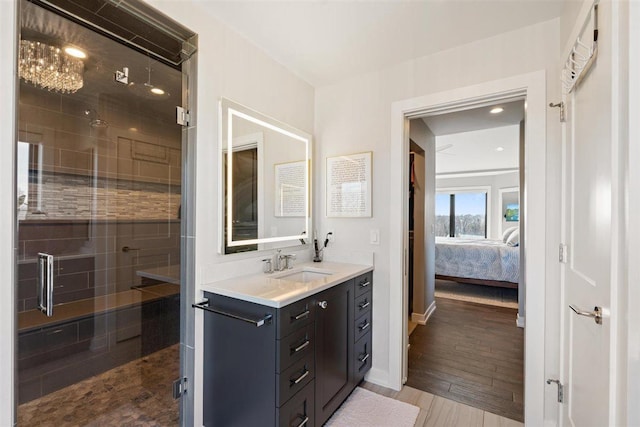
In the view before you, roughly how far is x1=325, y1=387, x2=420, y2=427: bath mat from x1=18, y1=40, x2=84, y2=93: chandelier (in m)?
2.49

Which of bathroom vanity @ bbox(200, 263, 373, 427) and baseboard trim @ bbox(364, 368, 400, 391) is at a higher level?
bathroom vanity @ bbox(200, 263, 373, 427)

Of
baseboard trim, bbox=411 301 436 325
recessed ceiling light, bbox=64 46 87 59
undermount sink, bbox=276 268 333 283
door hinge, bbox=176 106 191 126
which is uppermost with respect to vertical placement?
recessed ceiling light, bbox=64 46 87 59

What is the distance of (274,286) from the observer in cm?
171

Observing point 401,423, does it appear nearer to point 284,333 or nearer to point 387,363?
point 387,363

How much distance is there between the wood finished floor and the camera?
6.97 feet

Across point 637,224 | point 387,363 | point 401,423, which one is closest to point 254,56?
point 637,224

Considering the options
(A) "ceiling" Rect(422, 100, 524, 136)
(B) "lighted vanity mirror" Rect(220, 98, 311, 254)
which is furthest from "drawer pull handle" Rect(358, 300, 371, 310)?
(A) "ceiling" Rect(422, 100, 524, 136)

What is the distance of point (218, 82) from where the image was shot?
1.80 metres

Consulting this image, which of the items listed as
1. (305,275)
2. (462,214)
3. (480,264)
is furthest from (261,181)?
(462,214)

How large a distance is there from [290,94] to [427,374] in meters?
2.66

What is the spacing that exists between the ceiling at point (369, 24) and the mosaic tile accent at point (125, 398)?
6.90 ft

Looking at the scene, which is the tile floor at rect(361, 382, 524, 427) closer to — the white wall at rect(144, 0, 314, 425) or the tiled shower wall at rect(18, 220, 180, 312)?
the white wall at rect(144, 0, 314, 425)

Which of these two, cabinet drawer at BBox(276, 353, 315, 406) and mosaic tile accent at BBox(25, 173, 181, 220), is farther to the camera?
mosaic tile accent at BBox(25, 173, 181, 220)

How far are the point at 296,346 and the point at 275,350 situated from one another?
0.16m
